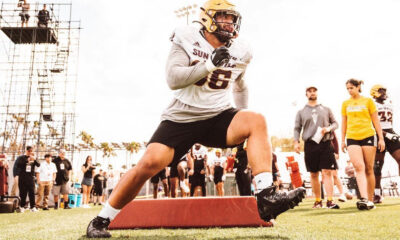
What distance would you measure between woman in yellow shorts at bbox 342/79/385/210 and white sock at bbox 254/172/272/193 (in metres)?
4.15

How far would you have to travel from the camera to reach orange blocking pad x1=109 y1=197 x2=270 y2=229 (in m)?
3.99

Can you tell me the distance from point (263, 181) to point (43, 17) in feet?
85.7

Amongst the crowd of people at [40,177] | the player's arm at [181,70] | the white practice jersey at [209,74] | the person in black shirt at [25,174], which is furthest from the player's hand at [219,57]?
the person in black shirt at [25,174]

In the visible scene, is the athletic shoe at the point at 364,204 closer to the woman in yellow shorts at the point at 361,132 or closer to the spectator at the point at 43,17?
the woman in yellow shorts at the point at 361,132

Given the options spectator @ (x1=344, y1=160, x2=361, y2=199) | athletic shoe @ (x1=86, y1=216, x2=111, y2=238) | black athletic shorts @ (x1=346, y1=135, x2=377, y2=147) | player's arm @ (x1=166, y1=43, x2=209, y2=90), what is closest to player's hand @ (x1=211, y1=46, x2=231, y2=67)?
player's arm @ (x1=166, y1=43, x2=209, y2=90)

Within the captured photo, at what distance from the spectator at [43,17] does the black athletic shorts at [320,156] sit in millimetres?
23208

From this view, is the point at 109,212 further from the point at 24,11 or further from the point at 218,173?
the point at 24,11

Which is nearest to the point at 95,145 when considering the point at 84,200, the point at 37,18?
the point at 37,18

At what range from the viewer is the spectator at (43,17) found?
24.4 meters

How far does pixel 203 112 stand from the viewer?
3.04 m

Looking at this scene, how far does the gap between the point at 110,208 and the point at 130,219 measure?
101 centimetres

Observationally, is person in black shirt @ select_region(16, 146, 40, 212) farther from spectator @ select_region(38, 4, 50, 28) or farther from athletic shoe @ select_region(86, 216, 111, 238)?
spectator @ select_region(38, 4, 50, 28)

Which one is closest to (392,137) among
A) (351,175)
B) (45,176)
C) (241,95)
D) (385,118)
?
(385,118)

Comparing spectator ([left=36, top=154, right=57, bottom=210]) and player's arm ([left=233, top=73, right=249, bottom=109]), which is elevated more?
player's arm ([left=233, top=73, right=249, bottom=109])
